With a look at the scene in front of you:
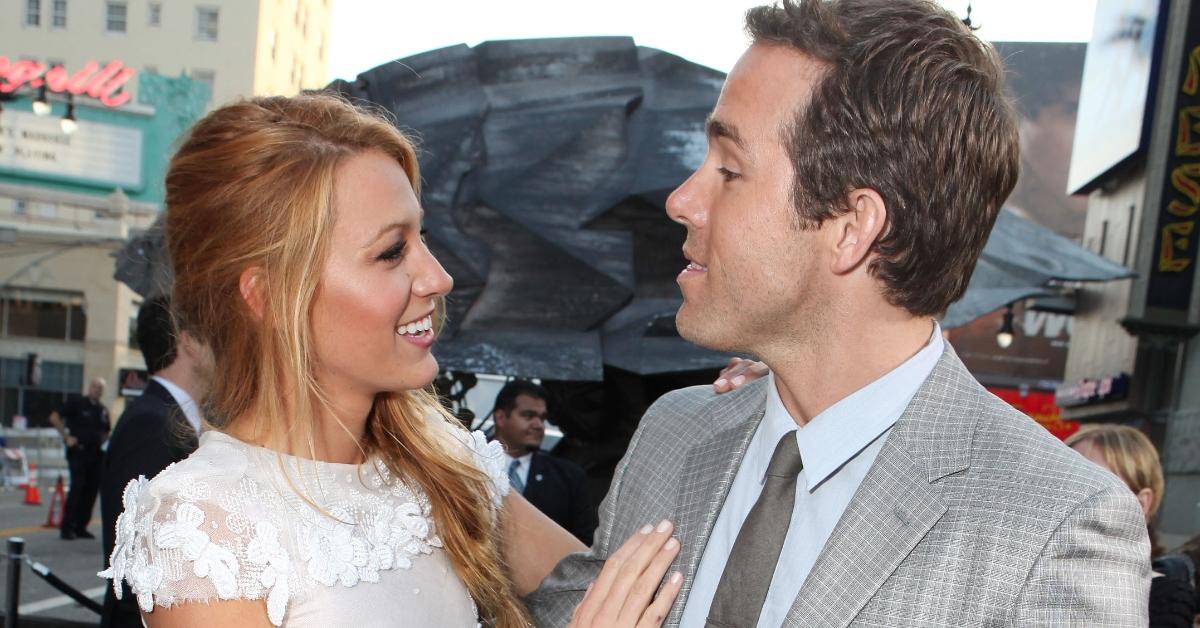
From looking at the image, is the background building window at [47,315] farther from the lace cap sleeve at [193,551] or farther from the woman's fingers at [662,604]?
the woman's fingers at [662,604]

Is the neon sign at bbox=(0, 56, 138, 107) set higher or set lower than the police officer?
higher

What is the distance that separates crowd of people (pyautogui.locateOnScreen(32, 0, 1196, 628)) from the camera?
1806 millimetres

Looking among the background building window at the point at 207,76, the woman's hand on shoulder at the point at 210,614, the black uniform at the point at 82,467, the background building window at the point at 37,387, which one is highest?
the woman's hand on shoulder at the point at 210,614

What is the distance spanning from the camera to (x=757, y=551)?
1987 millimetres

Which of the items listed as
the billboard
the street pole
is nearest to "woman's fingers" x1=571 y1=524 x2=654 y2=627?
the street pole

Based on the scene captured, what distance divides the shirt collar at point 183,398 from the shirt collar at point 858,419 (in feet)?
9.94

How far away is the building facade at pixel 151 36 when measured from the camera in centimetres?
4684

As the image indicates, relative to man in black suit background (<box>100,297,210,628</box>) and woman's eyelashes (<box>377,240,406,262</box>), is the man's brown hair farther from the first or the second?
man in black suit background (<box>100,297,210,628</box>)

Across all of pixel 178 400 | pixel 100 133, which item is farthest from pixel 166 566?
pixel 100 133

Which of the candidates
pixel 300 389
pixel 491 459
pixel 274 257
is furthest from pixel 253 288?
pixel 491 459

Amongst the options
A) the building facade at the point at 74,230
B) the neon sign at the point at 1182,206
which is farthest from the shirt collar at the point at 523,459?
the building facade at the point at 74,230

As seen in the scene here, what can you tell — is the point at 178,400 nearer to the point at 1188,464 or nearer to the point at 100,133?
the point at 1188,464

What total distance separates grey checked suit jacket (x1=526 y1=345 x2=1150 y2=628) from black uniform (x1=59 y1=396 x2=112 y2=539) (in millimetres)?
12461

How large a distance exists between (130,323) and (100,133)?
6607 mm
